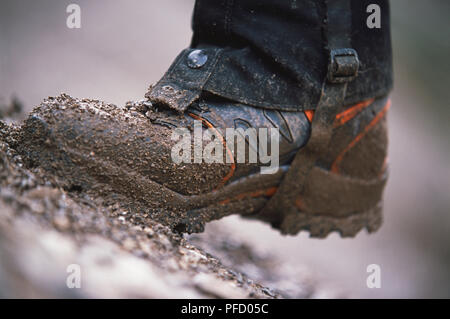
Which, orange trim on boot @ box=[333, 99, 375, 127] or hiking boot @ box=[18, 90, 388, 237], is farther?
orange trim on boot @ box=[333, 99, 375, 127]

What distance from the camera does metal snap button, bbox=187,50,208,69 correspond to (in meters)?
0.67

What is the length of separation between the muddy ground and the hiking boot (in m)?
0.04

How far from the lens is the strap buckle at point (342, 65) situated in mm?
699

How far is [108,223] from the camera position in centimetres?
52

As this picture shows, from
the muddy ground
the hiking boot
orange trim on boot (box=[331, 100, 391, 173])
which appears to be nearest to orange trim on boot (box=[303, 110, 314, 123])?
the hiking boot

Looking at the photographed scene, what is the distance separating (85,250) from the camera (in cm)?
44

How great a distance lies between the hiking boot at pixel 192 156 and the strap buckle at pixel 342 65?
0.26 ft

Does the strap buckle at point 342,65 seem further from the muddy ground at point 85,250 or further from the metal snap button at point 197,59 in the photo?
the muddy ground at point 85,250

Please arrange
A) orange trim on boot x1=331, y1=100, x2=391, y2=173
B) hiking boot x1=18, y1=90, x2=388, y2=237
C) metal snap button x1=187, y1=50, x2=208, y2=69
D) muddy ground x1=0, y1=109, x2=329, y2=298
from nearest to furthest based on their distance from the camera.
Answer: muddy ground x1=0, y1=109, x2=329, y2=298 → hiking boot x1=18, y1=90, x2=388, y2=237 → metal snap button x1=187, y1=50, x2=208, y2=69 → orange trim on boot x1=331, y1=100, x2=391, y2=173

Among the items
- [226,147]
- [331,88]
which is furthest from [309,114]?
[226,147]

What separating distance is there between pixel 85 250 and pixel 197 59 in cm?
40

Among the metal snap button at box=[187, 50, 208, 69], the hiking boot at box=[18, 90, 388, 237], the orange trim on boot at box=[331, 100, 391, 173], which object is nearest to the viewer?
the hiking boot at box=[18, 90, 388, 237]

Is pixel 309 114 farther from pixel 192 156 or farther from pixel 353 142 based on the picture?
pixel 192 156

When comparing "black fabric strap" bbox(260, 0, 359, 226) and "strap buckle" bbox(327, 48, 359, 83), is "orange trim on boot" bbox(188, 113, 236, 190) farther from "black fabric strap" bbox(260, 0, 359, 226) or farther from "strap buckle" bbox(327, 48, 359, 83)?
"strap buckle" bbox(327, 48, 359, 83)
